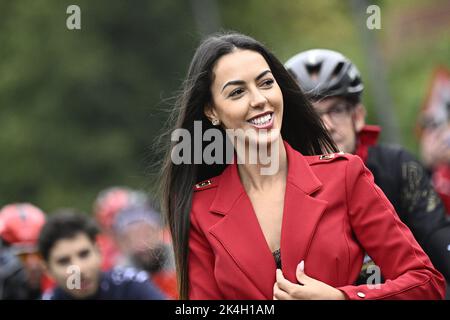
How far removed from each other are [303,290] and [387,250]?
398mm

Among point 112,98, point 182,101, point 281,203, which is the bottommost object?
point 112,98

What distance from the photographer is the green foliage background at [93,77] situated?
101ft

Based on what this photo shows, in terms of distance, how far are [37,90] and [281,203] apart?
27.5m

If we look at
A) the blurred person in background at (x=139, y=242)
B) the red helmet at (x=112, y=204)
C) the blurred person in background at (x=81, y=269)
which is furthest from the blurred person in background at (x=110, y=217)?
the blurred person in background at (x=81, y=269)

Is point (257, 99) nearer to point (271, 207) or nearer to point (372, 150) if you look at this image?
point (271, 207)

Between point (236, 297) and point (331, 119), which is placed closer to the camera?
point (236, 297)

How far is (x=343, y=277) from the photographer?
15.5 feet

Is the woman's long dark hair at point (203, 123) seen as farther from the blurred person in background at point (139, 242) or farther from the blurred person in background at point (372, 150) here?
the blurred person in background at point (139, 242)

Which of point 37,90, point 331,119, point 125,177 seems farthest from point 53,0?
point 331,119

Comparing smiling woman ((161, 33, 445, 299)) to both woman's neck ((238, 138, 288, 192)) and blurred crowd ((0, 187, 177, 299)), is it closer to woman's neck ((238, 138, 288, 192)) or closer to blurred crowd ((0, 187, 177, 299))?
woman's neck ((238, 138, 288, 192))

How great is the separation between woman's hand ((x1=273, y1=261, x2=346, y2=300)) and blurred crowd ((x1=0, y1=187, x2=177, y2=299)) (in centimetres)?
103

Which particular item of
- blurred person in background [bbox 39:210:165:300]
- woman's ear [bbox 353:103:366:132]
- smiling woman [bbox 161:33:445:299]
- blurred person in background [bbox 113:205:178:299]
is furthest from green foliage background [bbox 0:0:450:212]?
smiling woman [bbox 161:33:445:299]
